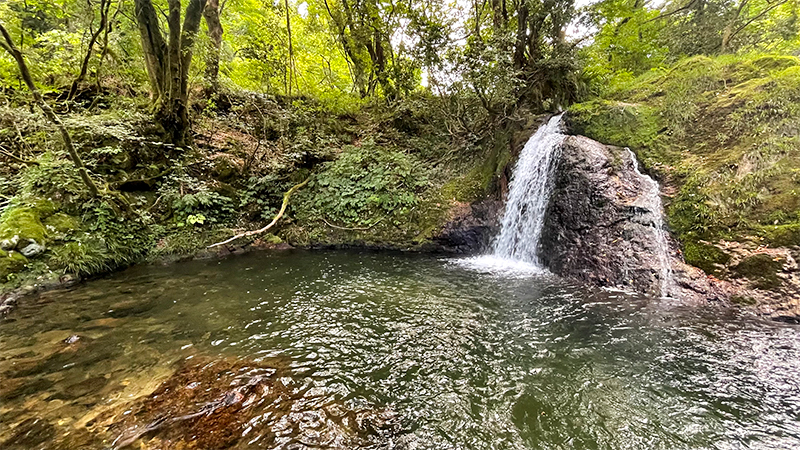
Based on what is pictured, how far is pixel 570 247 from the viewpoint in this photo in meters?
6.47

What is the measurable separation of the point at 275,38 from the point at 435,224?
8.00 meters

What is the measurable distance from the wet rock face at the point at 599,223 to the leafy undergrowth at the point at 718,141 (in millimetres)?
499

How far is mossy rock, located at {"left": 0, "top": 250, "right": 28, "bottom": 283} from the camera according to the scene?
569 cm

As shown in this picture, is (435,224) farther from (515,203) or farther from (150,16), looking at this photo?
(150,16)

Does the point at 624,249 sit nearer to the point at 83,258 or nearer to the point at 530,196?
the point at 530,196

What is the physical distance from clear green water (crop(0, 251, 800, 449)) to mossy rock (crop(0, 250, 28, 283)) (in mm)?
984

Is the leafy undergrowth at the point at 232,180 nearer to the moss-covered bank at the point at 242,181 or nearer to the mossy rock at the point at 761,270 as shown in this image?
the moss-covered bank at the point at 242,181

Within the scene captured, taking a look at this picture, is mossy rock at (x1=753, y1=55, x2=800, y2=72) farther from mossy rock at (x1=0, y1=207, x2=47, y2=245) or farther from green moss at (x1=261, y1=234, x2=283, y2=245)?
mossy rock at (x1=0, y1=207, x2=47, y2=245)

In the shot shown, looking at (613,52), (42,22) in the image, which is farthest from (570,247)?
(42,22)

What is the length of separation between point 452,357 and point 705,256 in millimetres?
4544

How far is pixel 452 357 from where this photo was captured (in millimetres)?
3707

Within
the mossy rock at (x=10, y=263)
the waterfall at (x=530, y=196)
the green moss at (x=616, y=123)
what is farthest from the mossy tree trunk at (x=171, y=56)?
the green moss at (x=616, y=123)

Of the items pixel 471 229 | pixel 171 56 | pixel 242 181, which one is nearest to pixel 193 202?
pixel 242 181

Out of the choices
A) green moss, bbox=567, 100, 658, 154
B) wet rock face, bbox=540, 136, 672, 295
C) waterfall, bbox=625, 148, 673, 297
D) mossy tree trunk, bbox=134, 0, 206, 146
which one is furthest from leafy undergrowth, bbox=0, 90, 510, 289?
waterfall, bbox=625, 148, 673, 297
